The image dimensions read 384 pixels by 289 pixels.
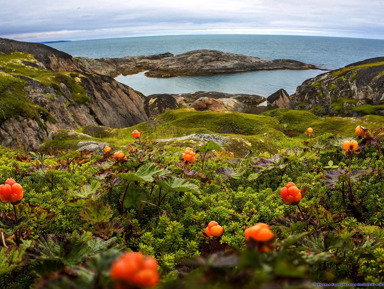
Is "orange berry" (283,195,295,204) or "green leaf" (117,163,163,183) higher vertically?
"green leaf" (117,163,163,183)

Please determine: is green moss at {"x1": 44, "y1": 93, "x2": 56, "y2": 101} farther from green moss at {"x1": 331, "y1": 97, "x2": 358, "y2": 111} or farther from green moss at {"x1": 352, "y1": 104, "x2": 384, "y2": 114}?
green moss at {"x1": 352, "y1": 104, "x2": 384, "y2": 114}

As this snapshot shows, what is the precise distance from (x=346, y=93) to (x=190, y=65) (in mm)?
67578

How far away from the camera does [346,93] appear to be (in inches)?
1564

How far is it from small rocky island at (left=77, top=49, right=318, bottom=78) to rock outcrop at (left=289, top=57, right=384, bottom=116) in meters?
55.4

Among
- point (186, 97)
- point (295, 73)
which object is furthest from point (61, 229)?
point (295, 73)

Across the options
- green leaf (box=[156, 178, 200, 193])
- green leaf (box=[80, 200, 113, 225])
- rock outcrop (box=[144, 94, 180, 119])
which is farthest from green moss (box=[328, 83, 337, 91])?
green leaf (box=[80, 200, 113, 225])

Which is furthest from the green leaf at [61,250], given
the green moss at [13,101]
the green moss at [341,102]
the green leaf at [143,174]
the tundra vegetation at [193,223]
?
the green moss at [341,102]

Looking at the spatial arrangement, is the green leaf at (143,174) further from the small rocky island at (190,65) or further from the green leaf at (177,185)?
the small rocky island at (190,65)

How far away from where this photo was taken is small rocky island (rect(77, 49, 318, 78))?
93037 millimetres

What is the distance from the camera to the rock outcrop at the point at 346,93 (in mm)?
36250

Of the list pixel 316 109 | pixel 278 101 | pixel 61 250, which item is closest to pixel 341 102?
pixel 316 109

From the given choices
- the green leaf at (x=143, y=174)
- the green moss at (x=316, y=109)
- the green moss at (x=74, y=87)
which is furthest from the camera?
the green moss at (x=316, y=109)

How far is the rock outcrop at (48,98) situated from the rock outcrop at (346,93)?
93.1 ft

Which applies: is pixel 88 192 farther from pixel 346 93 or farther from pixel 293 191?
pixel 346 93
